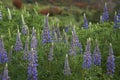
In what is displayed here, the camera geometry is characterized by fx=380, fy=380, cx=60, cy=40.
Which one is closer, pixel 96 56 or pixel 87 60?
pixel 87 60

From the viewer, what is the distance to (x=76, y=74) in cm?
818

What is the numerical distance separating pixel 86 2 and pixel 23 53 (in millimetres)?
33201

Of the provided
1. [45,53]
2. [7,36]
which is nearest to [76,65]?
[45,53]

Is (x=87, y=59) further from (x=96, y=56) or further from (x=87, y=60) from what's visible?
(x=96, y=56)

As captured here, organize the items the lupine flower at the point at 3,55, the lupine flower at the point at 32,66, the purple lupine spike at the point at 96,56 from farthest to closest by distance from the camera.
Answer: the lupine flower at the point at 3,55 < the purple lupine spike at the point at 96,56 < the lupine flower at the point at 32,66

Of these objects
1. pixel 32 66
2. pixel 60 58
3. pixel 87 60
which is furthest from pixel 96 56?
pixel 32 66

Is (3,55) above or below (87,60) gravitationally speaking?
above

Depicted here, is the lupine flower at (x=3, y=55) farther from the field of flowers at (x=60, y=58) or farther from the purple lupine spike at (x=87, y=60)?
the purple lupine spike at (x=87, y=60)

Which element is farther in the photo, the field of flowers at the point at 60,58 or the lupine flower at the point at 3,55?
the lupine flower at the point at 3,55

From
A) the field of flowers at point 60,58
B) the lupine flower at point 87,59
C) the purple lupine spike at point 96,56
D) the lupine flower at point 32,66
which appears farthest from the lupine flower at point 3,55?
Result: the purple lupine spike at point 96,56

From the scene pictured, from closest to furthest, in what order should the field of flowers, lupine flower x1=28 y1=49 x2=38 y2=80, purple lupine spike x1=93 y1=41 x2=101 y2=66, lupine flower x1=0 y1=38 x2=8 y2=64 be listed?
lupine flower x1=28 y1=49 x2=38 y2=80 → the field of flowers → purple lupine spike x1=93 y1=41 x2=101 y2=66 → lupine flower x1=0 y1=38 x2=8 y2=64

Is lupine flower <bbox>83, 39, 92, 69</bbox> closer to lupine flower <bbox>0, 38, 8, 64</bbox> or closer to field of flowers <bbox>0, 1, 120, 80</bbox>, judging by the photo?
field of flowers <bbox>0, 1, 120, 80</bbox>

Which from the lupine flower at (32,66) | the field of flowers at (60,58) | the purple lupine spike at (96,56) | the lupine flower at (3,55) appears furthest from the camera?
the lupine flower at (3,55)

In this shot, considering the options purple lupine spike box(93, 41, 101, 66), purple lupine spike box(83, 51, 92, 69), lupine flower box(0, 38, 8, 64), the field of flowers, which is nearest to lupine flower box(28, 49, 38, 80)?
the field of flowers
